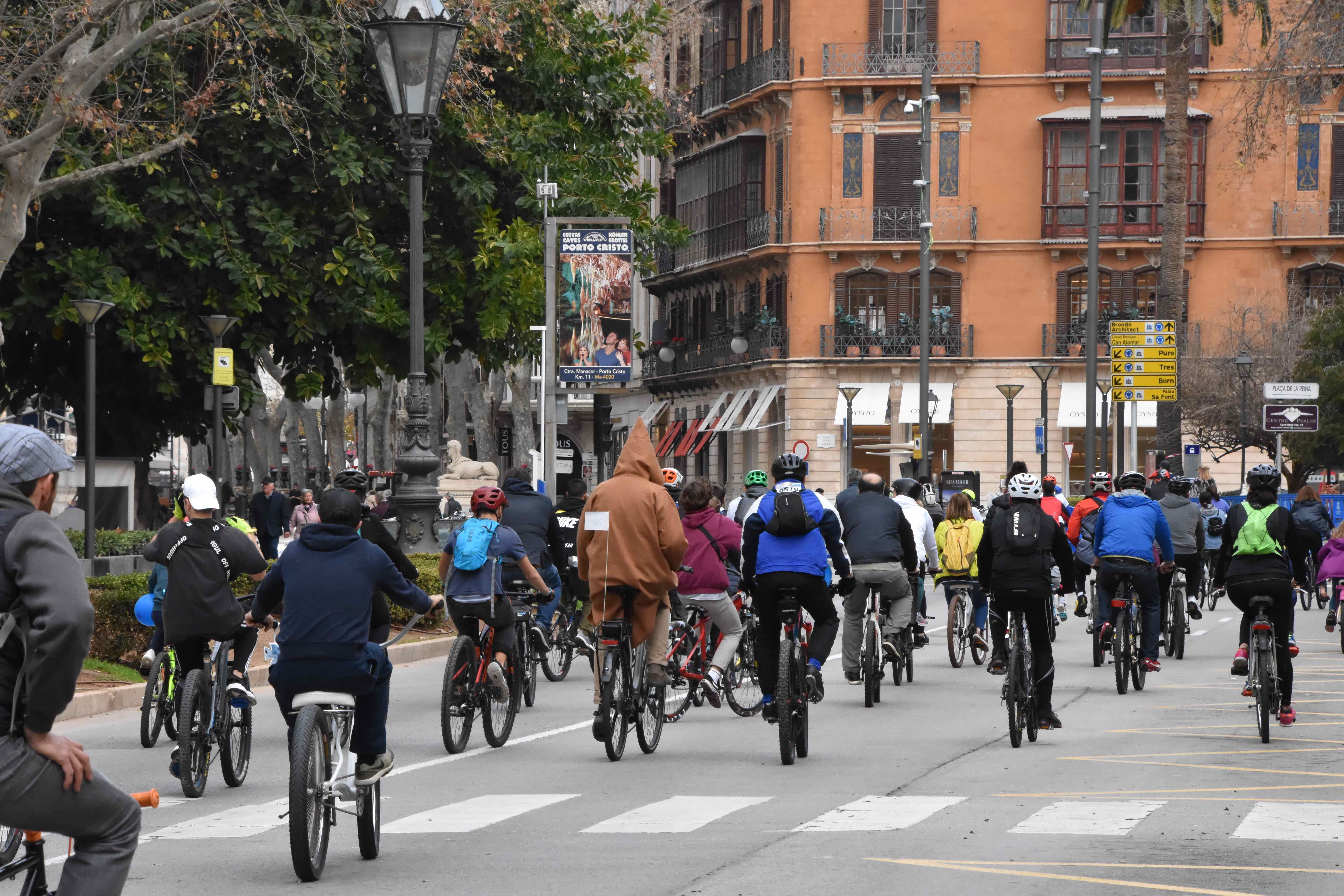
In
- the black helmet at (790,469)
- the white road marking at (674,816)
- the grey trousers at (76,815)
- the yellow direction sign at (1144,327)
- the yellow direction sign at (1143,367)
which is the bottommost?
the white road marking at (674,816)

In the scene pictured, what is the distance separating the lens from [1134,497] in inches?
666

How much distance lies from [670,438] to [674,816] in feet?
187

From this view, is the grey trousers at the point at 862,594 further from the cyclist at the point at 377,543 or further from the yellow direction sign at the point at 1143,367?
the yellow direction sign at the point at 1143,367

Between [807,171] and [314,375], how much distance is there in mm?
30414

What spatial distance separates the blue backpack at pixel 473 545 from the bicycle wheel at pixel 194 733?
2.67 metres

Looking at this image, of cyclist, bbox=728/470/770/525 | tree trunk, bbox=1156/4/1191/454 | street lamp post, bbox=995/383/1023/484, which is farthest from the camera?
street lamp post, bbox=995/383/1023/484

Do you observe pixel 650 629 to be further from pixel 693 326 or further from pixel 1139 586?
pixel 693 326

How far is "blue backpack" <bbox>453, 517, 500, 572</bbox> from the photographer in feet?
44.2

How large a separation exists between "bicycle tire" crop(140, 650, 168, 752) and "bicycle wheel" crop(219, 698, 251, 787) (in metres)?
1.25

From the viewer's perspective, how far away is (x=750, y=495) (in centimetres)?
1986

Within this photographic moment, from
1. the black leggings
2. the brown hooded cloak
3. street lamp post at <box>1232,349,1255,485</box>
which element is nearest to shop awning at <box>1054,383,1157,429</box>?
street lamp post at <box>1232,349,1255,485</box>

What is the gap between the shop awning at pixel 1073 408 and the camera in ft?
187

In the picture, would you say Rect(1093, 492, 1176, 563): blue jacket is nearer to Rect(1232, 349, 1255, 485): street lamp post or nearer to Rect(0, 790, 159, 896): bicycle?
Rect(0, 790, 159, 896): bicycle

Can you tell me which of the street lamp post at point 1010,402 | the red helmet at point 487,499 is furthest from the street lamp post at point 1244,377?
the red helmet at point 487,499
